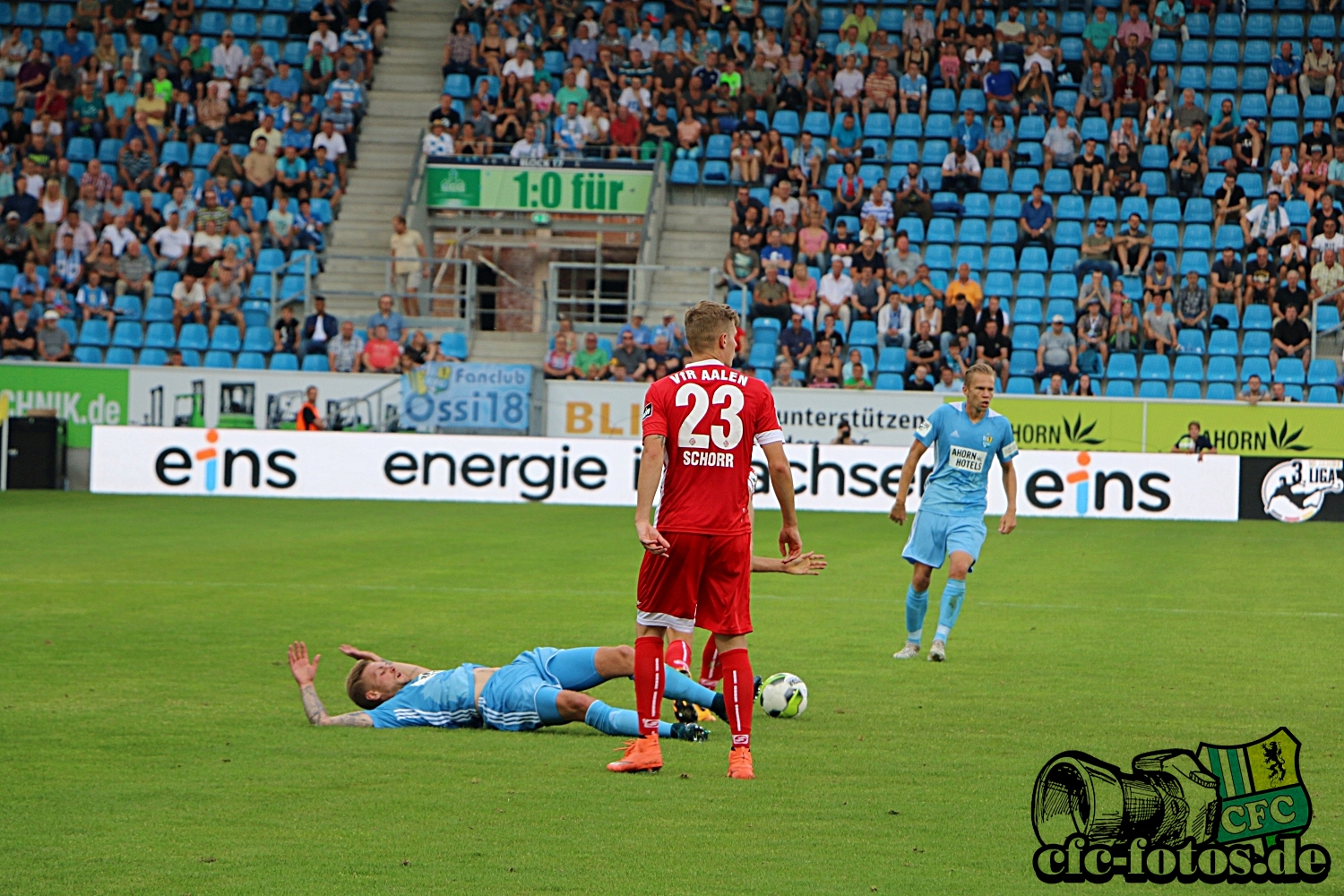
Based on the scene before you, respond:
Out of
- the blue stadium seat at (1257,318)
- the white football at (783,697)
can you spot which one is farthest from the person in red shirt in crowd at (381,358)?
the white football at (783,697)

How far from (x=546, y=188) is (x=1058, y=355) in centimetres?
1084

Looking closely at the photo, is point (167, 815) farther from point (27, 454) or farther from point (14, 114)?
point (14, 114)

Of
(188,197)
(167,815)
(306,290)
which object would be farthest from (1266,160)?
(167,815)

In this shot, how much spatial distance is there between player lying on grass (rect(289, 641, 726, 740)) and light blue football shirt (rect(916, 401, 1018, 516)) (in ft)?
12.2

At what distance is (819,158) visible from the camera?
103 ft

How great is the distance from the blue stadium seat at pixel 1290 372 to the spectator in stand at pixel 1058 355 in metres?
3.30

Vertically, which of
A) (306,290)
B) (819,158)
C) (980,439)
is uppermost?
(819,158)

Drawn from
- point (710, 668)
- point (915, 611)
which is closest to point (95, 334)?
point (915, 611)

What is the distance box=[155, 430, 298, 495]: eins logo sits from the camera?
24797mm

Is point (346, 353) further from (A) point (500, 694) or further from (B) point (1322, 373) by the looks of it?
(A) point (500, 694)

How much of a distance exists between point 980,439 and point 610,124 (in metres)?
22.3

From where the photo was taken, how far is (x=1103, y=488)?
23531mm

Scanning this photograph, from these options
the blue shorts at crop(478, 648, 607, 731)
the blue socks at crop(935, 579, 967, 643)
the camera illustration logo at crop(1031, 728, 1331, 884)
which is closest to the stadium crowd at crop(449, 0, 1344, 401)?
the blue socks at crop(935, 579, 967, 643)

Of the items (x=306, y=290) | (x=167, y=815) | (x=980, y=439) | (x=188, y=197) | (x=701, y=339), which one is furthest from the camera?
(x=188, y=197)
